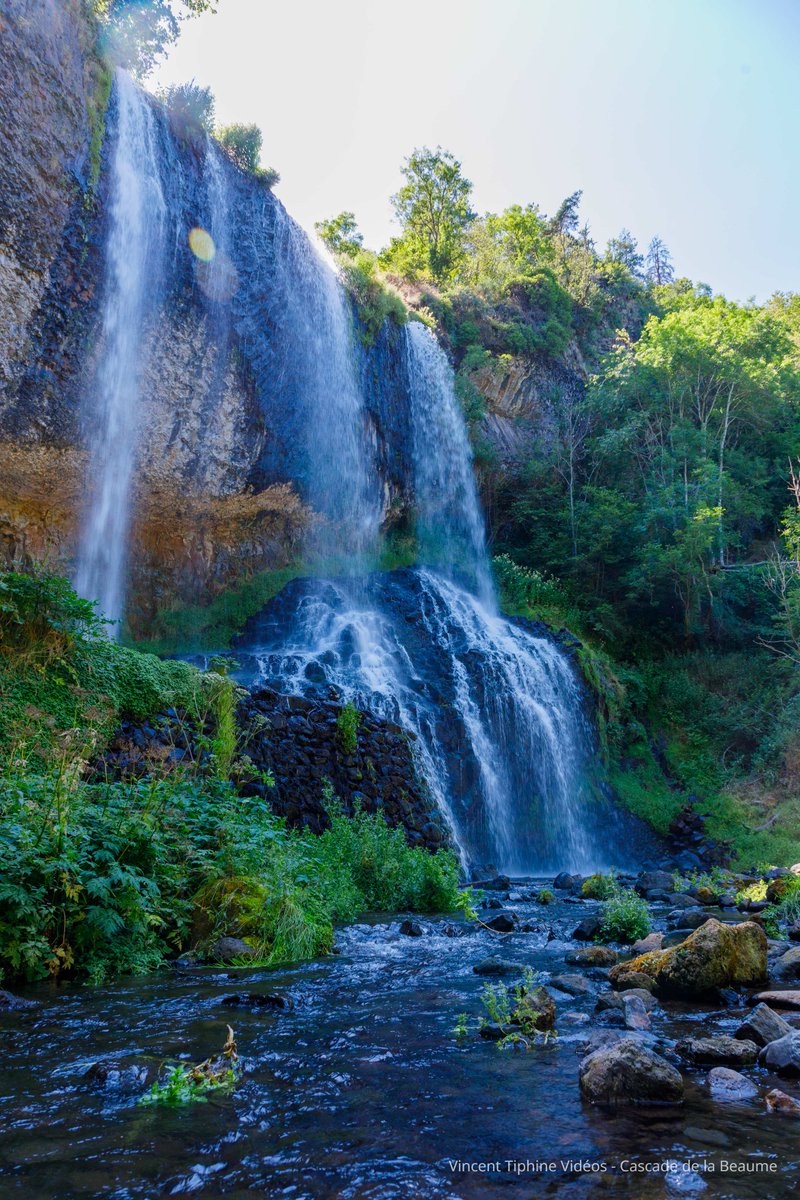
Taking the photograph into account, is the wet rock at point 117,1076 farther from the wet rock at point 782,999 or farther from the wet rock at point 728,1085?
the wet rock at point 782,999

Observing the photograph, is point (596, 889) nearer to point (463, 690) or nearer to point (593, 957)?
point (593, 957)

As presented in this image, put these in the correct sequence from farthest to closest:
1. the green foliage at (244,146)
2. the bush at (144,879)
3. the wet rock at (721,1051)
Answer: the green foliage at (244,146) < the bush at (144,879) < the wet rock at (721,1051)

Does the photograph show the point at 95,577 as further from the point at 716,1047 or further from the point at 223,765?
the point at 716,1047

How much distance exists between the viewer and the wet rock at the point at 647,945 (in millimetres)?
6418

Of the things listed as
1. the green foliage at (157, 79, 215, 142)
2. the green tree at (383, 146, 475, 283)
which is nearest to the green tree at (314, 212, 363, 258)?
the green tree at (383, 146, 475, 283)

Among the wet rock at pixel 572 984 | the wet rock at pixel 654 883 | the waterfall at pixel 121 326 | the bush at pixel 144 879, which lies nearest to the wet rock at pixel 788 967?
the wet rock at pixel 572 984

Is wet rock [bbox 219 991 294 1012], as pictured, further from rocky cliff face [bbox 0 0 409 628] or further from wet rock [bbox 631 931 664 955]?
rocky cliff face [bbox 0 0 409 628]

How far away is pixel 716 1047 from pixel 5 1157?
10.4 ft

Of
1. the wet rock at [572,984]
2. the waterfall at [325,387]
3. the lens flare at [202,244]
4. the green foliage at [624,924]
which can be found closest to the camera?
the wet rock at [572,984]

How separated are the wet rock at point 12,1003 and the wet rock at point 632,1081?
322 cm

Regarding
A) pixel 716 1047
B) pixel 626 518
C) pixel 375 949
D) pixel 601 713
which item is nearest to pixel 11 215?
pixel 375 949

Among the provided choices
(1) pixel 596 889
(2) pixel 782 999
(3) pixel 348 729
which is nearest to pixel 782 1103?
(2) pixel 782 999

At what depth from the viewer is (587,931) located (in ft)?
24.2

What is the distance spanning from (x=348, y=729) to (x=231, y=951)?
20.6 feet
